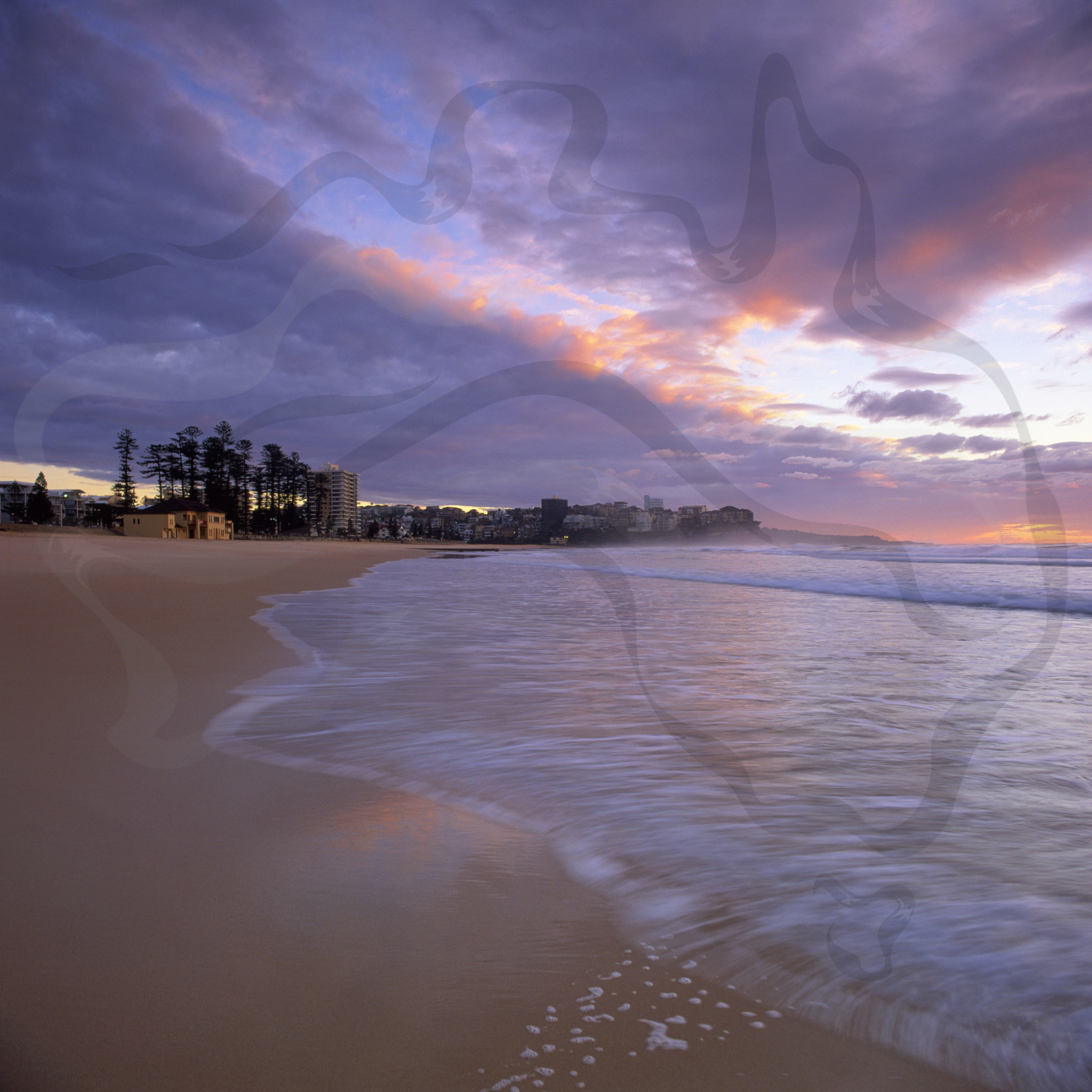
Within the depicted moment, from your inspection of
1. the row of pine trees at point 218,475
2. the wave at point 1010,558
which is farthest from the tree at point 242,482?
the wave at point 1010,558

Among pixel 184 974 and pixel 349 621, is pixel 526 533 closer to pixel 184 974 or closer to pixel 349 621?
pixel 349 621

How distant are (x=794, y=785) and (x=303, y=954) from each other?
7.18 ft

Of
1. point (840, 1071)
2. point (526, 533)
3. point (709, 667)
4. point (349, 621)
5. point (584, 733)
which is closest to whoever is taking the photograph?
point (840, 1071)

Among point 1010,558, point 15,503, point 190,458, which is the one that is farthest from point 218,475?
point 1010,558

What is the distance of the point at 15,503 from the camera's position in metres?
76.2

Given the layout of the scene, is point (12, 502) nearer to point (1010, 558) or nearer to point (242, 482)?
point (242, 482)

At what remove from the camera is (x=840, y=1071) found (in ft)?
4.21

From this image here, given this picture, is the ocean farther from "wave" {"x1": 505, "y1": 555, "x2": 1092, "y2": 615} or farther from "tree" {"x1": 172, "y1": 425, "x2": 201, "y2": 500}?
"tree" {"x1": 172, "y1": 425, "x2": 201, "y2": 500}

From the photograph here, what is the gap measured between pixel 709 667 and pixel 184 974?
482cm

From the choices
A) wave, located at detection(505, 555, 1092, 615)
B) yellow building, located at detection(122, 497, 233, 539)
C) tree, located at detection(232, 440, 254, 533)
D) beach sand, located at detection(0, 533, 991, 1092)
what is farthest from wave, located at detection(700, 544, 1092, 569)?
tree, located at detection(232, 440, 254, 533)

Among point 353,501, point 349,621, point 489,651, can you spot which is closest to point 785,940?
point 489,651

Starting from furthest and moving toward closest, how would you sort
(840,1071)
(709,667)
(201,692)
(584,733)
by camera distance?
(709,667)
(201,692)
(584,733)
(840,1071)

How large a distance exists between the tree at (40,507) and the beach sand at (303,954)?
75.4m

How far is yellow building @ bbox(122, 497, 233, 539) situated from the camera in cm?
5134
